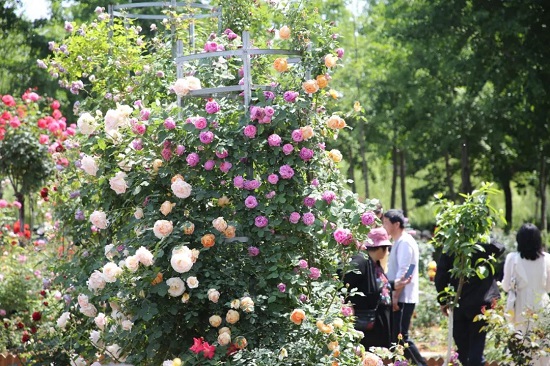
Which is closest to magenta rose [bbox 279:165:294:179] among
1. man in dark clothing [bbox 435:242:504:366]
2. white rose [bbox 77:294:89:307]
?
white rose [bbox 77:294:89:307]

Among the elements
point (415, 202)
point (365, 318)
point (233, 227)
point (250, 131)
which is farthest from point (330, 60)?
point (415, 202)

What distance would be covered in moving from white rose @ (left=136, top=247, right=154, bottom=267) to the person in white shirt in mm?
3297

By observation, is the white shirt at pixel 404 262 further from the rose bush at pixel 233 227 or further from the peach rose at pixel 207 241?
the peach rose at pixel 207 241

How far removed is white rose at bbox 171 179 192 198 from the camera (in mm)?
4598

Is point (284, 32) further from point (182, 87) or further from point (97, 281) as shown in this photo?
point (97, 281)

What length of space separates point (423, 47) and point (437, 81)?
2.02 meters

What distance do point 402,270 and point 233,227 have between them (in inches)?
119

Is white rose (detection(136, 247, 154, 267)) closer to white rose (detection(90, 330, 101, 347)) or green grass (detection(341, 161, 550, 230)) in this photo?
white rose (detection(90, 330, 101, 347))

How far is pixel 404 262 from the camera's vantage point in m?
7.38

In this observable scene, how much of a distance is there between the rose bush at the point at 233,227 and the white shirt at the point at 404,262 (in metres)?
2.31

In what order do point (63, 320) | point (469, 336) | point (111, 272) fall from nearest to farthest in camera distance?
point (111, 272)
point (63, 320)
point (469, 336)

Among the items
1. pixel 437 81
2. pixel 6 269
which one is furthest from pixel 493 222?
pixel 437 81

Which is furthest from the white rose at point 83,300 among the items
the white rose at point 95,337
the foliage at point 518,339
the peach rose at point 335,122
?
the foliage at point 518,339

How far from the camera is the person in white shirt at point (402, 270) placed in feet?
24.1
